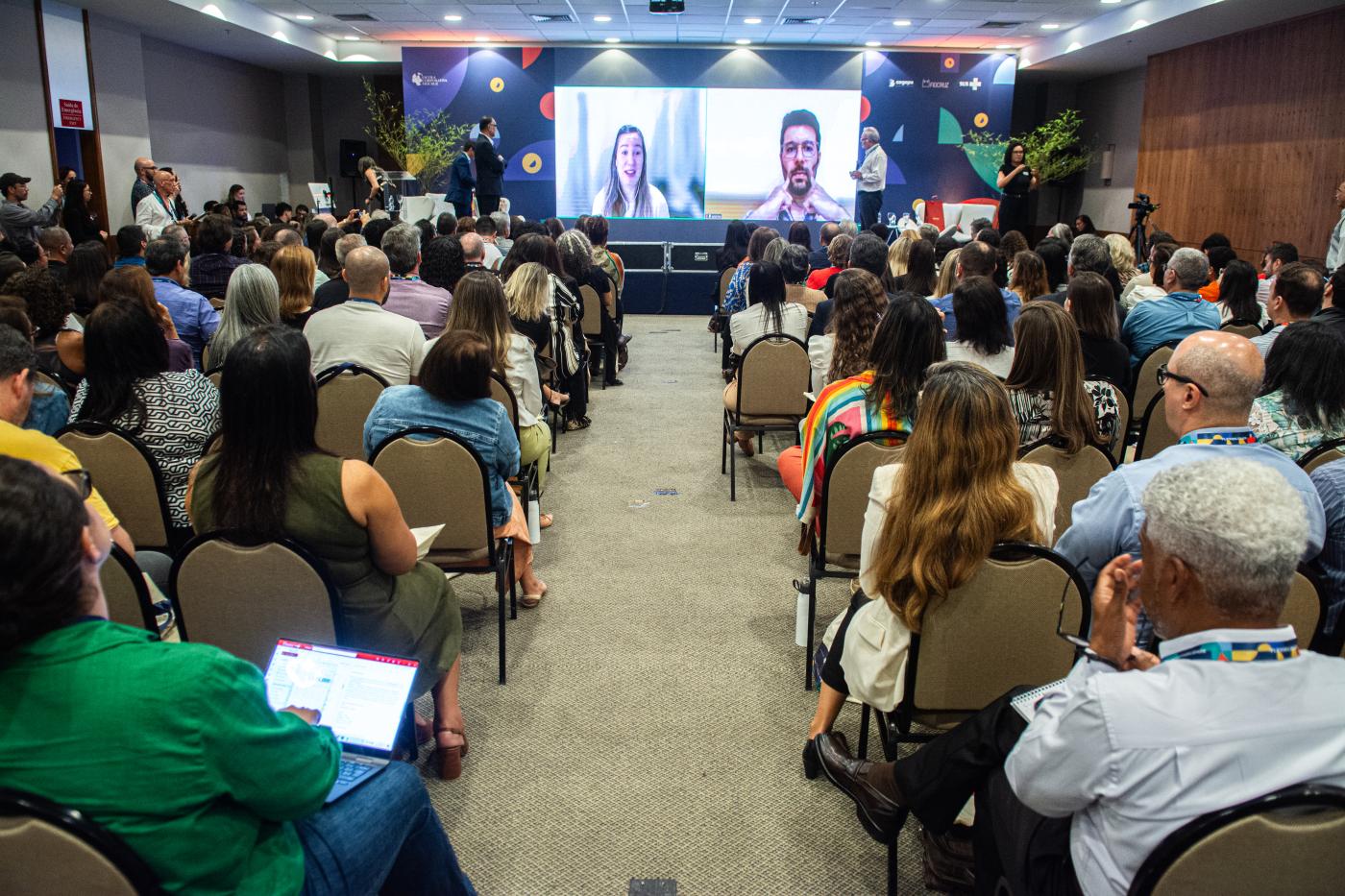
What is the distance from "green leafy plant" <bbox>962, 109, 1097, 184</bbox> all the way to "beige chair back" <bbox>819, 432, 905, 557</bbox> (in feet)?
45.2

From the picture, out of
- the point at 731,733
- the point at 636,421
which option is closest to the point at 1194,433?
the point at 731,733

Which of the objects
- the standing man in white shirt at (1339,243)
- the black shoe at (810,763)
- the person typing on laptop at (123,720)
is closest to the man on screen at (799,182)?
the standing man in white shirt at (1339,243)

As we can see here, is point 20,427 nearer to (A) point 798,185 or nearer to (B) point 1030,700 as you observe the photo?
(B) point 1030,700

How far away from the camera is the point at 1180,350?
2.35 metres

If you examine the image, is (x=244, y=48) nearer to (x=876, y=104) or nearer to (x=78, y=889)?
(x=876, y=104)

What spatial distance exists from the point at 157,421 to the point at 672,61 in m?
13.5

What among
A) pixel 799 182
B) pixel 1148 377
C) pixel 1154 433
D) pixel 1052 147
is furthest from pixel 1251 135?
pixel 1154 433

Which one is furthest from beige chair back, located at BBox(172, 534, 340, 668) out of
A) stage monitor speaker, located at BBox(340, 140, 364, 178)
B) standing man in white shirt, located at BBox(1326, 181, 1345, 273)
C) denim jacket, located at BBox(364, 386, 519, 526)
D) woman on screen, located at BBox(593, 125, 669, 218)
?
stage monitor speaker, located at BBox(340, 140, 364, 178)

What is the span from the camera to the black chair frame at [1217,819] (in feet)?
3.94

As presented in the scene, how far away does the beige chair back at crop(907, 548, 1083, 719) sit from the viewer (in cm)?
205

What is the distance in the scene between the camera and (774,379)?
4.82m

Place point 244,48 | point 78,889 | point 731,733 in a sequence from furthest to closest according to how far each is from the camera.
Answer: point 244,48 < point 731,733 < point 78,889

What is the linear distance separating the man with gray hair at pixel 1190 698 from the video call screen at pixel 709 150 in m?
14.3

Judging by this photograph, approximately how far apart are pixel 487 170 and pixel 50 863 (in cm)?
1050
